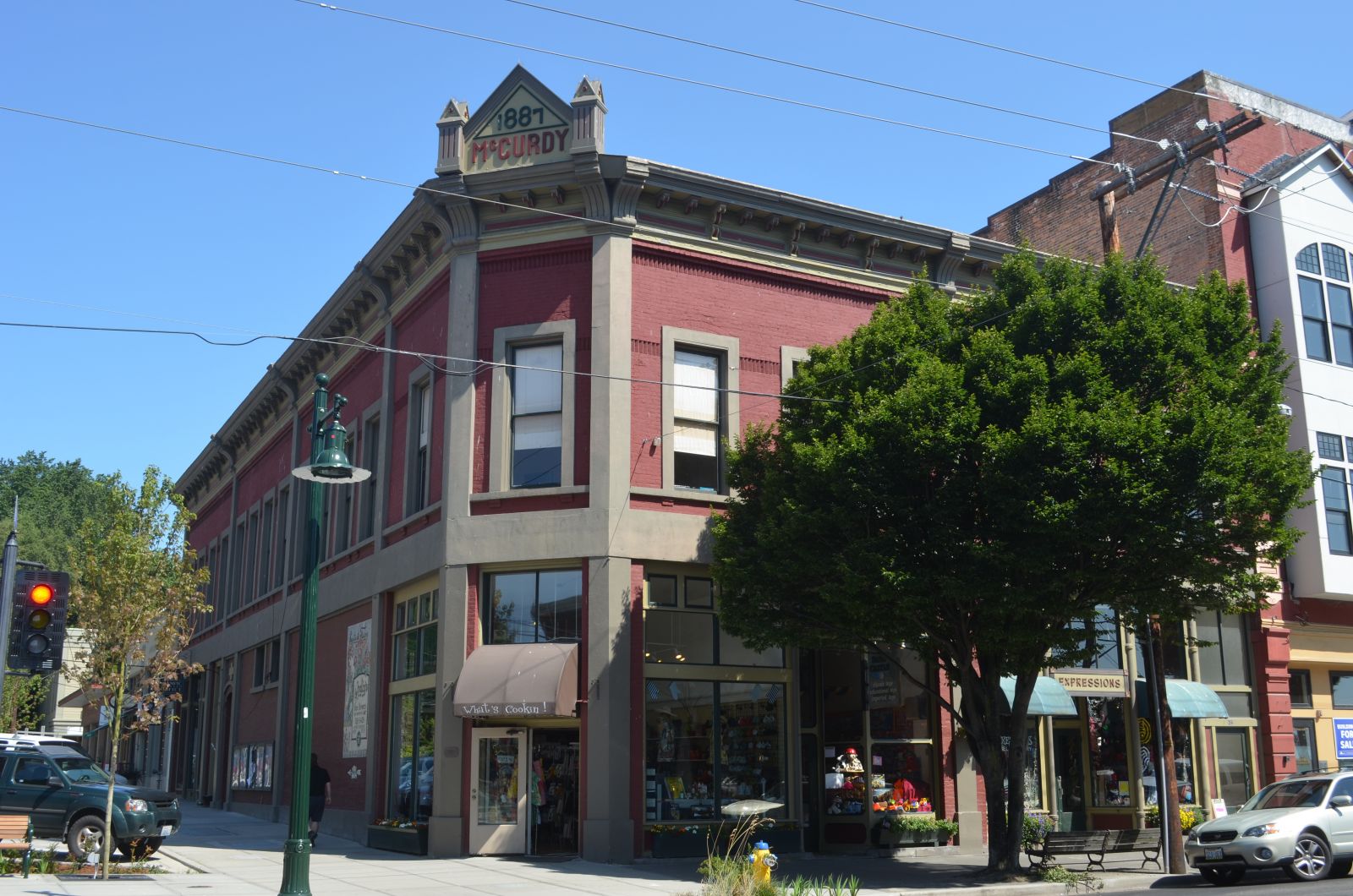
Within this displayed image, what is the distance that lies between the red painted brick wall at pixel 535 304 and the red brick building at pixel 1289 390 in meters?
13.2

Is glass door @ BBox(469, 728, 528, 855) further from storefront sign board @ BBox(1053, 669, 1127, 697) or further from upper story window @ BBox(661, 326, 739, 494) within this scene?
storefront sign board @ BBox(1053, 669, 1127, 697)

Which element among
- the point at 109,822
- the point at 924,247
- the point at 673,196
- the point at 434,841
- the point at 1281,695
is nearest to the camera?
the point at 109,822

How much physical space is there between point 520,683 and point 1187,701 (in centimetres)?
1431

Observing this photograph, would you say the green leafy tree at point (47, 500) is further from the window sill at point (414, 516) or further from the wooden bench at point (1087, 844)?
the wooden bench at point (1087, 844)

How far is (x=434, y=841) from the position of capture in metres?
20.4

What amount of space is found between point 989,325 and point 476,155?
9.94m

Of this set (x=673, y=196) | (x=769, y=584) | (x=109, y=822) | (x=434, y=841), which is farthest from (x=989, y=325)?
(x=109, y=822)

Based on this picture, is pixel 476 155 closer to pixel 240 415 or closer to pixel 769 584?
pixel 769 584

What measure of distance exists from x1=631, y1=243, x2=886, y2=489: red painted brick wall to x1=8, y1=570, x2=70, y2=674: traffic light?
9275 millimetres

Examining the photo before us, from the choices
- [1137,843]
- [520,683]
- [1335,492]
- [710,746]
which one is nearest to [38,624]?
[520,683]

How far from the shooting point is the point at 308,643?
45.9ft

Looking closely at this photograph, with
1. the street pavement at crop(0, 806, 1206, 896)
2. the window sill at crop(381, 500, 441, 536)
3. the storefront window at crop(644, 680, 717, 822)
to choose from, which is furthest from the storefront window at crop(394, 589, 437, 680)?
the storefront window at crop(644, 680, 717, 822)

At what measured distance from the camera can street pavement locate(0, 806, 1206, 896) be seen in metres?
16.0

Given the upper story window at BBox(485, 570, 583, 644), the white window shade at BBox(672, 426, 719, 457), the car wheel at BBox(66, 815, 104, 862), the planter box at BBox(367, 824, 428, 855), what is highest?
the white window shade at BBox(672, 426, 719, 457)
